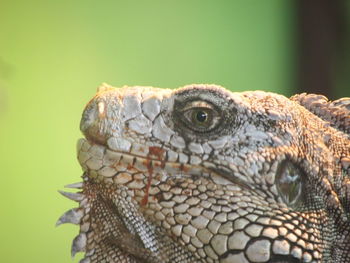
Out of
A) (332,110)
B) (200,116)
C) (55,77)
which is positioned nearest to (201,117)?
(200,116)

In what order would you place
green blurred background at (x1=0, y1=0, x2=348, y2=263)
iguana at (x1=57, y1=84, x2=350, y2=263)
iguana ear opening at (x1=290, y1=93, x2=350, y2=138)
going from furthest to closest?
1. green blurred background at (x1=0, y1=0, x2=348, y2=263)
2. iguana ear opening at (x1=290, y1=93, x2=350, y2=138)
3. iguana at (x1=57, y1=84, x2=350, y2=263)

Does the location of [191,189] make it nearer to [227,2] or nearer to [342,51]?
[227,2]

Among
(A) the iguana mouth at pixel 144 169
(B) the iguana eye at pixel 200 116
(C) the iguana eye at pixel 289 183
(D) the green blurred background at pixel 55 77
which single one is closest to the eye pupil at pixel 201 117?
(B) the iguana eye at pixel 200 116

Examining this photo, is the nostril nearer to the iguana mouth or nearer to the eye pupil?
the iguana mouth

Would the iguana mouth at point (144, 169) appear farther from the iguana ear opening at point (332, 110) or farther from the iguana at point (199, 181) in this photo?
the iguana ear opening at point (332, 110)

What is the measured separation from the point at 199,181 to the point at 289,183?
0.25 meters

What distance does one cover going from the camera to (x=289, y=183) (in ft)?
4.63

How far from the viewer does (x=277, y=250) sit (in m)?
1.30

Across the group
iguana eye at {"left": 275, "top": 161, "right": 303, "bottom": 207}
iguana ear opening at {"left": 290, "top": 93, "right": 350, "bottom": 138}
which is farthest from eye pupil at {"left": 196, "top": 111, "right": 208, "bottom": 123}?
iguana ear opening at {"left": 290, "top": 93, "right": 350, "bottom": 138}

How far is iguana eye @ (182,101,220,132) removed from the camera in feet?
4.61

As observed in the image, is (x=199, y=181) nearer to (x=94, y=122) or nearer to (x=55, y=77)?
(x=94, y=122)

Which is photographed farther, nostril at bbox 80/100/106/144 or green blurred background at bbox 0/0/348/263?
green blurred background at bbox 0/0/348/263

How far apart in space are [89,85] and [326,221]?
1641 millimetres

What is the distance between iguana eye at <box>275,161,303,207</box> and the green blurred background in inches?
60.7
